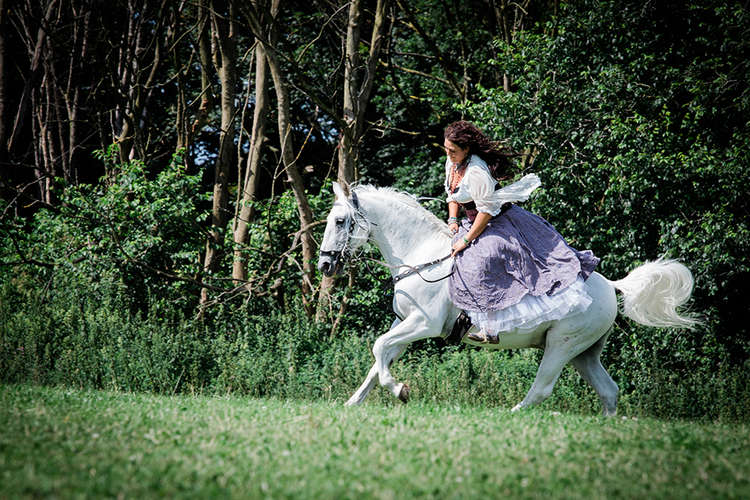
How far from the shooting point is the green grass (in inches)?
140

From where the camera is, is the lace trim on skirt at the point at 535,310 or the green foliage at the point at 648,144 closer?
the lace trim on skirt at the point at 535,310

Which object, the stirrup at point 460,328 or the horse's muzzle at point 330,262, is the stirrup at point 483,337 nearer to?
the stirrup at point 460,328

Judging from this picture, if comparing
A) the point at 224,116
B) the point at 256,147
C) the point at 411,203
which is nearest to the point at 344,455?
the point at 411,203

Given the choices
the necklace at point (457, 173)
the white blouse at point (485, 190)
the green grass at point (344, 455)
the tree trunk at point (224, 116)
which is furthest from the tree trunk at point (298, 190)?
the green grass at point (344, 455)

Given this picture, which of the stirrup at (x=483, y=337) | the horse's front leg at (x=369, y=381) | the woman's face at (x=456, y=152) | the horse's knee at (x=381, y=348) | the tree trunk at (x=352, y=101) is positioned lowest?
the horse's front leg at (x=369, y=381)

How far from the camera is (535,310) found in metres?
6.28

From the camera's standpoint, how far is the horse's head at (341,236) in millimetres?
6668

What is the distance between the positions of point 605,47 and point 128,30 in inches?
408

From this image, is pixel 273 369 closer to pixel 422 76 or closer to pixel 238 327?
pixel 238 327

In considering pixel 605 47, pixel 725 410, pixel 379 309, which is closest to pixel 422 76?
pixel 605 47

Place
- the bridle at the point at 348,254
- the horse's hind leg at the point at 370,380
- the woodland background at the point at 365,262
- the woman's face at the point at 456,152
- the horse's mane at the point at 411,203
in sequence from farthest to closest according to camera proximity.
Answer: the woodland background at the point at 365,262
the horse's mane at the point at 411,203
the woman's face at the point at 456,152
the bridle at the point at 348,254
the horse's hind leg at the point at 370,380

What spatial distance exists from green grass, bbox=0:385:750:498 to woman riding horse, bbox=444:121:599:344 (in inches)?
40.8

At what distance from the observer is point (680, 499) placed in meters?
3.53

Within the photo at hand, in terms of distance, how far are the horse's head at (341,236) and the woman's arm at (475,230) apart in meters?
0.96
